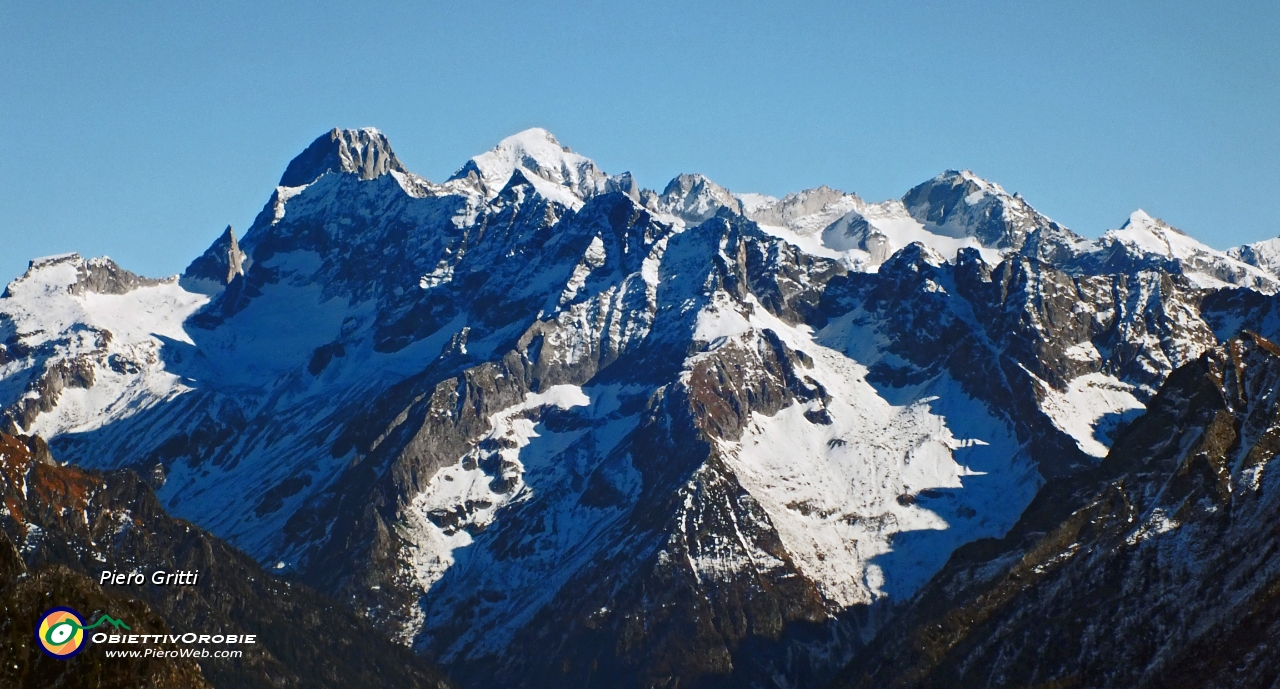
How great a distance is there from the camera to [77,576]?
580ft

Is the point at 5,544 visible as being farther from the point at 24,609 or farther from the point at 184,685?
the point at 184,685

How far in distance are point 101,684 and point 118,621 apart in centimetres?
626

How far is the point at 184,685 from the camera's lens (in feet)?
588

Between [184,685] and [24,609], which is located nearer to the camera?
[24,609]

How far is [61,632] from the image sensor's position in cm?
16950

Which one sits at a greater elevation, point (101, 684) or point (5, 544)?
point (5, 544)

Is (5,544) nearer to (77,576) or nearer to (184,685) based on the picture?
(77,576)

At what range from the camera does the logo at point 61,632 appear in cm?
16838

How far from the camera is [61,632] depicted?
169500 mm

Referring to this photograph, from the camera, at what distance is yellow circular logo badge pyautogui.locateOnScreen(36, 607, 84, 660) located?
552 feet

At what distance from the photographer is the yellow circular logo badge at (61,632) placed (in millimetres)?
168375

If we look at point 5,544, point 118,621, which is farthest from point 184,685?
point 5,544

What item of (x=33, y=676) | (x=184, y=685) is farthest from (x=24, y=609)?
(x=184, y=685)

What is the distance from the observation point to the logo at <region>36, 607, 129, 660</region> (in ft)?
552
